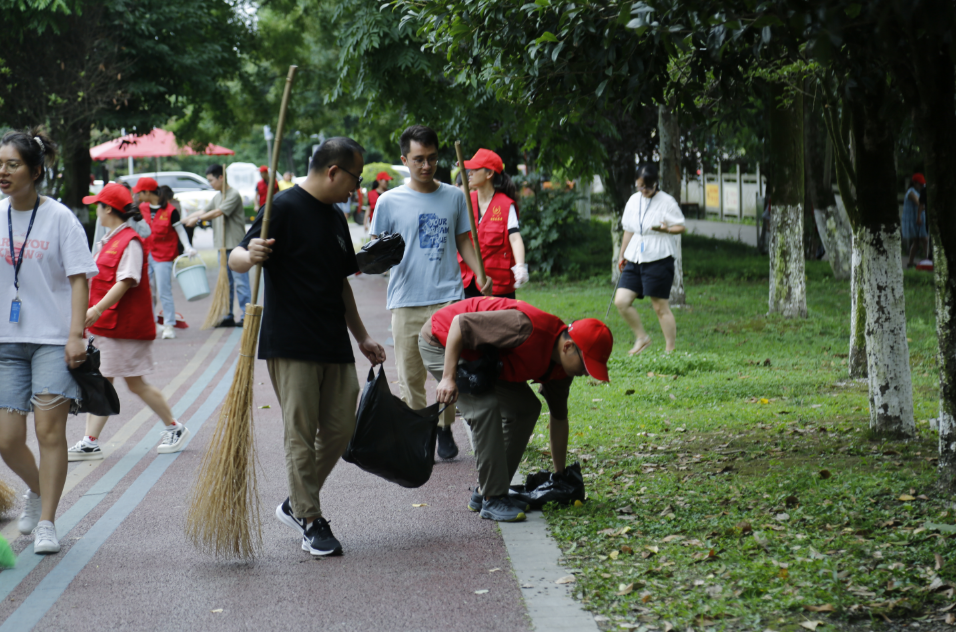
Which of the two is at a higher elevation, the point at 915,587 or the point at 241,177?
the point at 241,177

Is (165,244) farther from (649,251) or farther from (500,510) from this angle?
(500,510)

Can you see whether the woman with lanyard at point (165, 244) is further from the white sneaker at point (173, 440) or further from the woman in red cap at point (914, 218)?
the woman in red cap at point (914, 218)

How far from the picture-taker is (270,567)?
466 centimetres

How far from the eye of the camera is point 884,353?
625cm

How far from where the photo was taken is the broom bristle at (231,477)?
4543 mm

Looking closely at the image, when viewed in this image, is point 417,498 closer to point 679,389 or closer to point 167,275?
point 679,389

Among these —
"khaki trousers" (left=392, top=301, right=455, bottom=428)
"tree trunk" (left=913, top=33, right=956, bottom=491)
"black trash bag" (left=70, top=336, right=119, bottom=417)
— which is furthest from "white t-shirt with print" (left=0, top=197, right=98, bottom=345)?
"tree trunk" (left=913, top=33, right=956, bottom=491)

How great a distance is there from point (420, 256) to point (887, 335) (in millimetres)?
2916

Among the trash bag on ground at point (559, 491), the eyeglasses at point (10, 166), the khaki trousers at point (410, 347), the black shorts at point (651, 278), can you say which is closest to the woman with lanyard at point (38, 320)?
the eyeglasses at point (10, 166)

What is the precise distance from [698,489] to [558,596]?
1657 mm

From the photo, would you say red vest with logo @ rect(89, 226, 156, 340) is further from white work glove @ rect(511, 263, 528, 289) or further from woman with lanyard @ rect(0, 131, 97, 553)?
white work glove @ rect(511, 263, 528, 289)

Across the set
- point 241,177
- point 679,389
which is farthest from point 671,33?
point 241,177

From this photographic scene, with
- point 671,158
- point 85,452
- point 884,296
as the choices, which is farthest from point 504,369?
Answer: point 671,158

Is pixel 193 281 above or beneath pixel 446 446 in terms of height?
above
